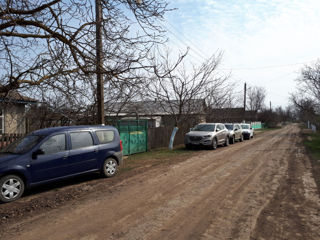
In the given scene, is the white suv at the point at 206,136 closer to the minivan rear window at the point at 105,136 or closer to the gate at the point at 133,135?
the gate at the point at 133,135

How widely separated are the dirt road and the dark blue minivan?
1098 millimetres

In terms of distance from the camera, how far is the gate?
1255cm

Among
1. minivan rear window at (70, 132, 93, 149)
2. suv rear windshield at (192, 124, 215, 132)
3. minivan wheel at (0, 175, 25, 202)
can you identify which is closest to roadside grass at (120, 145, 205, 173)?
minivan rear window at (70, 132, 93, 149)

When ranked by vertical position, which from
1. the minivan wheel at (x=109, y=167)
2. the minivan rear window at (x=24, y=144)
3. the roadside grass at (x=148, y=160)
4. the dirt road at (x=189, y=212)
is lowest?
the roadside grass at (x=148, y=160)

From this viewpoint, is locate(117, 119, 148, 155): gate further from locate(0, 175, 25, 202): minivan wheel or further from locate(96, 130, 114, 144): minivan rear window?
locate(0, 175, 25, 202): minivan wheel

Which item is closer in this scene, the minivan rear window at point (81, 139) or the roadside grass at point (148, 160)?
the minivan rear window at point (81, 139)

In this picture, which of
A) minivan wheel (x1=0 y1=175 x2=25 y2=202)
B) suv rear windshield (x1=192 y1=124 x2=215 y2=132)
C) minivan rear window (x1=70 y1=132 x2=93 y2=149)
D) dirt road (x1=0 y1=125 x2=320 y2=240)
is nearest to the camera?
dirt road (x1=0 y1=125 x2=320 y2=240)

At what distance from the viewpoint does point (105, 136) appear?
7906mm

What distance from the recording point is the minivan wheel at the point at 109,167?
761cm

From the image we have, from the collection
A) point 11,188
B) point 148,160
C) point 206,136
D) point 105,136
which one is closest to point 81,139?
point 105,136

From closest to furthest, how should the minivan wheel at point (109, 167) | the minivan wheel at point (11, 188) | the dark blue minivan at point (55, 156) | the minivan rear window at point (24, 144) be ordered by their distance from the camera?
1. the minivan wheel at point (11, 188)
2. the dark blue minivan at point (55, 156)
3. the minivan rear window at point (24, 144)
4. the minivan wheel at point (109, 167)

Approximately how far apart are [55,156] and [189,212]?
3.77 m

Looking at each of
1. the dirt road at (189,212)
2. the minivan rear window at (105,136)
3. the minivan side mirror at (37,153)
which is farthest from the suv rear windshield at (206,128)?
the minivan side mirror at (37,153)

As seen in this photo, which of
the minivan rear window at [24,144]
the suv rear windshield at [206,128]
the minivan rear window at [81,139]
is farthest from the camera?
the suv rear windshield at [206,128]
